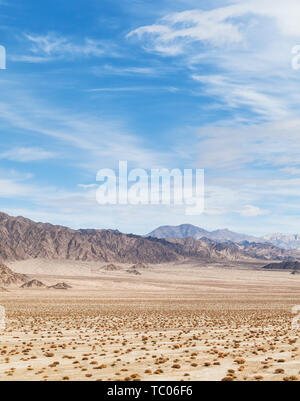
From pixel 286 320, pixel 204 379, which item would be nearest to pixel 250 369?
pixel 204 379

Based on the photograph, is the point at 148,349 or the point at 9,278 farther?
the point at 9,278

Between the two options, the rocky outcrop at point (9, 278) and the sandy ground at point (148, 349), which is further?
the rocky outcrop at point (9, 278)

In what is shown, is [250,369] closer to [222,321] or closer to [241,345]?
[241,345]

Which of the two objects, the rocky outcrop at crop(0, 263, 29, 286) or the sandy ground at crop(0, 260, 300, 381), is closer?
the sandy ground at crop(0, 260, 300, 381)

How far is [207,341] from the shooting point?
2736cm

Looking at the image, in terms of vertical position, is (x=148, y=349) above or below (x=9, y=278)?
above

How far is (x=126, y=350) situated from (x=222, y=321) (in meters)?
19.2

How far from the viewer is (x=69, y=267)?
184125 millimetres
